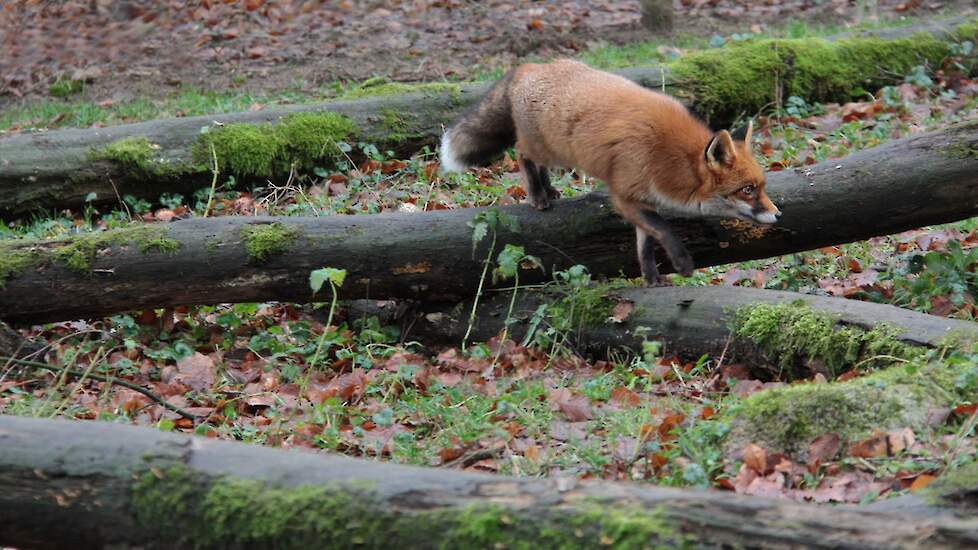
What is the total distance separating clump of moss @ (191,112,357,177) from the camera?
405 inches

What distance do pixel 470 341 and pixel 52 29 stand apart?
46.3ft

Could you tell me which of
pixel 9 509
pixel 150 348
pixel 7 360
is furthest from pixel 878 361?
pixel 7 360

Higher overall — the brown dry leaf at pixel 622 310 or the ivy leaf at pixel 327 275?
the ivy leaf at pixel 327 275

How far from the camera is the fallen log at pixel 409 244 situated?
6.96 metres

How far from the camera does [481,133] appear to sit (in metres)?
8.14

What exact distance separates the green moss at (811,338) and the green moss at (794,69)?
17.6ft

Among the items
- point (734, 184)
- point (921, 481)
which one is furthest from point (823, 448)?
point (734, 184)

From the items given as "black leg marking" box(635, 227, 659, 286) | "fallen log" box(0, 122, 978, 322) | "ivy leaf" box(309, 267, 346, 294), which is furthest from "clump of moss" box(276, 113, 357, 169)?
"ivy leaf" box(309, 267, 346, 294)

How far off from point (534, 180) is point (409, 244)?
125 centimetres

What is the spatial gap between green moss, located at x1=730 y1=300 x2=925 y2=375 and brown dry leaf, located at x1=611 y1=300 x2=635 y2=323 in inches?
30.9

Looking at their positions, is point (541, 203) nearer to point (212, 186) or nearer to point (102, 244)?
point (102, 244)

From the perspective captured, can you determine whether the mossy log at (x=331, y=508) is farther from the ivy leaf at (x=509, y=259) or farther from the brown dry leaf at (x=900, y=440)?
the ivy leaf at (x=509, y=259)

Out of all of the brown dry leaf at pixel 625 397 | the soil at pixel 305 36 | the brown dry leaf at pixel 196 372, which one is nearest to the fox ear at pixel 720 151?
the brown dry leaf at pixel 625 397

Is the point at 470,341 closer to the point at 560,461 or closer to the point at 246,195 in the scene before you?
the point at 560,461
